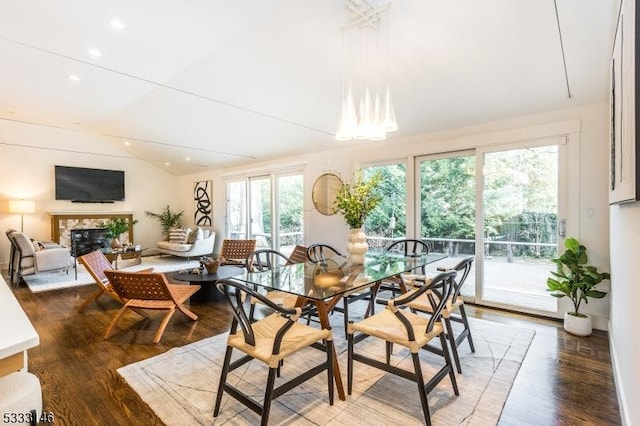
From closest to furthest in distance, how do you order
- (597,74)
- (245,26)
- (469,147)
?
(597,74)
(245,26)
(469,147)

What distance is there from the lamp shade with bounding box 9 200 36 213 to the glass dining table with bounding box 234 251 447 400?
647cm

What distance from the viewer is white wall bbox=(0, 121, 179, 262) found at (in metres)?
6.54

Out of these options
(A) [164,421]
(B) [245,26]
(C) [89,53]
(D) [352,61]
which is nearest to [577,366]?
(A) [164,421]

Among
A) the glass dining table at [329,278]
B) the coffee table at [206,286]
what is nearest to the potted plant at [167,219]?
the coffee table at [206,286]

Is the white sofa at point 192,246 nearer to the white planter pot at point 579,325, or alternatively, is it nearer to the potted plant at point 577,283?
the potted plant at point 577,283

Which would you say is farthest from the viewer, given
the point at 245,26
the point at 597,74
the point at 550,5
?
the point at 245,26

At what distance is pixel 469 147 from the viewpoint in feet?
Result: 13.0

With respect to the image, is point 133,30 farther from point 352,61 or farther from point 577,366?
point 577,366

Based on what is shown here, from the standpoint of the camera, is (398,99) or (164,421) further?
(398,99)

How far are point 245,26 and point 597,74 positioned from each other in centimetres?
326

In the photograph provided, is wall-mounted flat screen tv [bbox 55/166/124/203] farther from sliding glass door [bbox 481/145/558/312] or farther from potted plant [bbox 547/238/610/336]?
potted plant [bbox 547/238/610/336]

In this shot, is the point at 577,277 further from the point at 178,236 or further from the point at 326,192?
the point at 178,236

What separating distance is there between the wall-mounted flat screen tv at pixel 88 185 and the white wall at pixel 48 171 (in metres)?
0.16

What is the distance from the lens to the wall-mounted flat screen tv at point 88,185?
23.4ft
